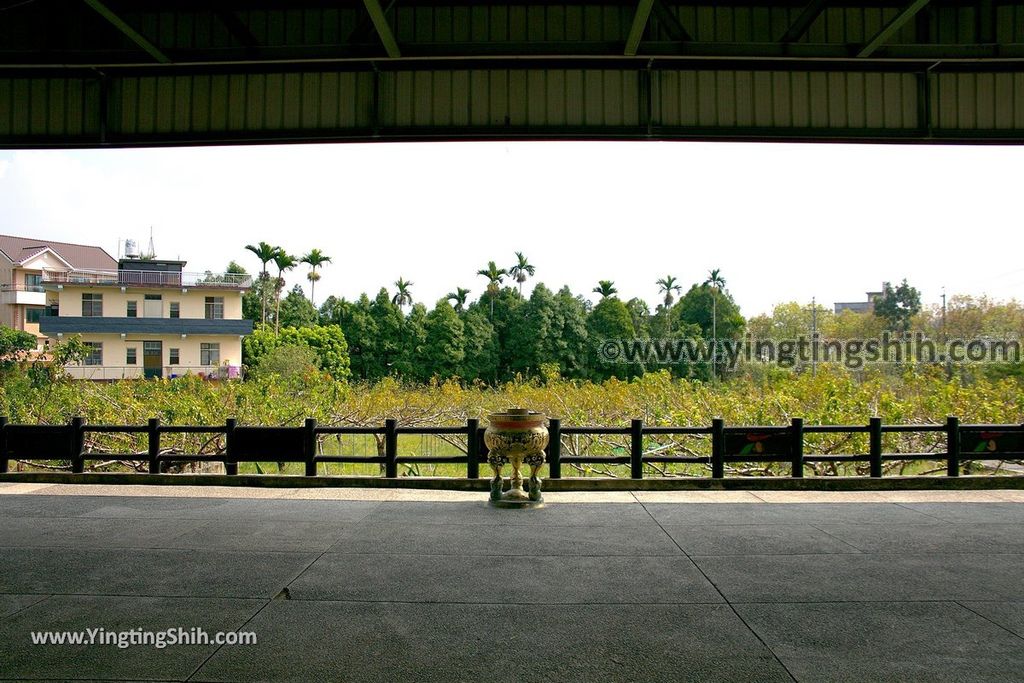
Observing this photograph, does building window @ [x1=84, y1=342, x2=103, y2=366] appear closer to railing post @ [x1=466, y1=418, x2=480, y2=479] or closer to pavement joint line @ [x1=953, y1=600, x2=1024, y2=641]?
railing post @ [x1=466, y1=418, x2=480, y2=479]

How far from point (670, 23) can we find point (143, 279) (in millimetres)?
54173

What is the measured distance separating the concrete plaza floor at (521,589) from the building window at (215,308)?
4677 centimetres

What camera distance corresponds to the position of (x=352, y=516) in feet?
30.0

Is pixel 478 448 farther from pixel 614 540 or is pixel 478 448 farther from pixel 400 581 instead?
pixel 400 581

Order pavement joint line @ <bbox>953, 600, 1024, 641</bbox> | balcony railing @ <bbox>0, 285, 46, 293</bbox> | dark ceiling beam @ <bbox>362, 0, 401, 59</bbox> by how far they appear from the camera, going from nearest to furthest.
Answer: pavement joint line @ <bbox>953, 600, 1024, 641</bbox>, dark ceiling beam @ <bbox>362, 0, 401, 59</bbox>, balcony railing @ <bbox>0, 285, 46, 293</bbox>

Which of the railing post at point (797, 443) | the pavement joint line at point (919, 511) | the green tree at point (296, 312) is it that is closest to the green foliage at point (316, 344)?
the green tree at point (296, 312)

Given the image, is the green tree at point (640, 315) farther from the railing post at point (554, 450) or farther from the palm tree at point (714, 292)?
the railing post at point (554, 450)

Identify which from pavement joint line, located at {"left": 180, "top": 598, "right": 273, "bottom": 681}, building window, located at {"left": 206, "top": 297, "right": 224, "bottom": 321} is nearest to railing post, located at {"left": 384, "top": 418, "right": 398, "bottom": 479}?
pavement joint line, located at {"left": 180, "top": 598, "right": 273, "bottom": 681}

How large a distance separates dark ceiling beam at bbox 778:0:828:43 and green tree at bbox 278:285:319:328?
224 ft

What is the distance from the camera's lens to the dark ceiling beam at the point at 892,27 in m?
6.50

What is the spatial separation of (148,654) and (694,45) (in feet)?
23.6

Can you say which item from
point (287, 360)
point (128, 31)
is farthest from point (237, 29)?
point (287, 360)

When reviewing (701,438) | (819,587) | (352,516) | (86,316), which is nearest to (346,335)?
(86,316)

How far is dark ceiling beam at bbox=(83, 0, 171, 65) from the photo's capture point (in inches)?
264
